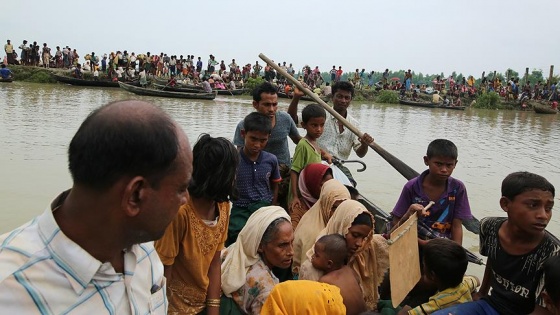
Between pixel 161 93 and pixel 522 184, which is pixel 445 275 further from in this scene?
pixel 161 93

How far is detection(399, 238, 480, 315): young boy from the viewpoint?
2.61 m

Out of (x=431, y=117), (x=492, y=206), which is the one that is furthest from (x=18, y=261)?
(x=431, y=117)

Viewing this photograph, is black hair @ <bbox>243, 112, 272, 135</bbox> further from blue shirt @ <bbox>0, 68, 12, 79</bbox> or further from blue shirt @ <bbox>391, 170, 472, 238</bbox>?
blue shirt @ <bbox>0, 68, 12, 79</bbox>

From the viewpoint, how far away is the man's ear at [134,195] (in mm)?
999

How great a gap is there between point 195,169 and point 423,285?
63.4 inches

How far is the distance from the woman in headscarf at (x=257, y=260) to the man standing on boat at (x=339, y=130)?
6.85 ft

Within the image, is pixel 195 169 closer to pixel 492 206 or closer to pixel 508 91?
pixel 492 206

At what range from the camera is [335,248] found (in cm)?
266

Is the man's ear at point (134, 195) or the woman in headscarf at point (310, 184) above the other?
the man's ear at point (134, 195)

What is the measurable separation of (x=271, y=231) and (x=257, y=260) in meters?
0.19

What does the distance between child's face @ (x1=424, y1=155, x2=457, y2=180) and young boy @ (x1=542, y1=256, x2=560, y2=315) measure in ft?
3.22

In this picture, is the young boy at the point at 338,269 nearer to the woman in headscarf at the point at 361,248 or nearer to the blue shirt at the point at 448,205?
the woman in headscarf at the point at 361,248

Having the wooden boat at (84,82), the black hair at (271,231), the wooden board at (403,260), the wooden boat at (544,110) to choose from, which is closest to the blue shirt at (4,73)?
the wooden boat at (84,82)

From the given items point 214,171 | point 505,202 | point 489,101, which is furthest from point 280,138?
point 489,101
